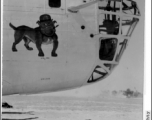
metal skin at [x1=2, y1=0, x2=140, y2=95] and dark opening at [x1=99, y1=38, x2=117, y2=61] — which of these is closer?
metal skin at [x1=2, y1=0, x2=140, y2=95]

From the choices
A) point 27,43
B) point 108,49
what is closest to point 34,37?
point 27,43

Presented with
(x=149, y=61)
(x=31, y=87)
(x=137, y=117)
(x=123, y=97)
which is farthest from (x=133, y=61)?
(x=31, y=87)

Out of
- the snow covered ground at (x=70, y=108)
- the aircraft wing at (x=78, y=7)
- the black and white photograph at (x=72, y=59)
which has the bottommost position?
the snow covered ground at (x=70, y=108)

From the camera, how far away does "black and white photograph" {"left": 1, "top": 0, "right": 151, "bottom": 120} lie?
129 centimetres

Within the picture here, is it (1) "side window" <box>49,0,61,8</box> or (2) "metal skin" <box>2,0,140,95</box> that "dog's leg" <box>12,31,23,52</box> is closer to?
(2) "metal skin" <box>2,0,140,95</box>

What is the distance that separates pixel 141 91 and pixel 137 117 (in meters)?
0.16

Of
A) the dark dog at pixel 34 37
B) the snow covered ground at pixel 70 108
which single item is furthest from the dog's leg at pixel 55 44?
the snow covered ground at pixel 70 108

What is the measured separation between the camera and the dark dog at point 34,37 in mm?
Result: 1302

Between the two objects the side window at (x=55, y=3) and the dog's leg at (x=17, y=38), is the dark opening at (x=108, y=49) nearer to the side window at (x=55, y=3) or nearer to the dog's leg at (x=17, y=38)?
the side window at (x=55, y=3)

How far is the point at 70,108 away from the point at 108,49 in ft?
1.33

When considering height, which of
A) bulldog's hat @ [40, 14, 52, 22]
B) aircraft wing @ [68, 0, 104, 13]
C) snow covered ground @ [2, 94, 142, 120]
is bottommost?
snow covered ground @ [2, 94, 142, 120]

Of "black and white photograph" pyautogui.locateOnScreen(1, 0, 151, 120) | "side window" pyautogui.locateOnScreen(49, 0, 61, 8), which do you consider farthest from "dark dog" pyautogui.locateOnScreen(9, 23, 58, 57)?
"side window" pyautogui.locateOnScreen(49, 0, 61, 8)

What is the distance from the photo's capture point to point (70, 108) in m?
1.35

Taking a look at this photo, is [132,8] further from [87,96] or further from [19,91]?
[19,91]
